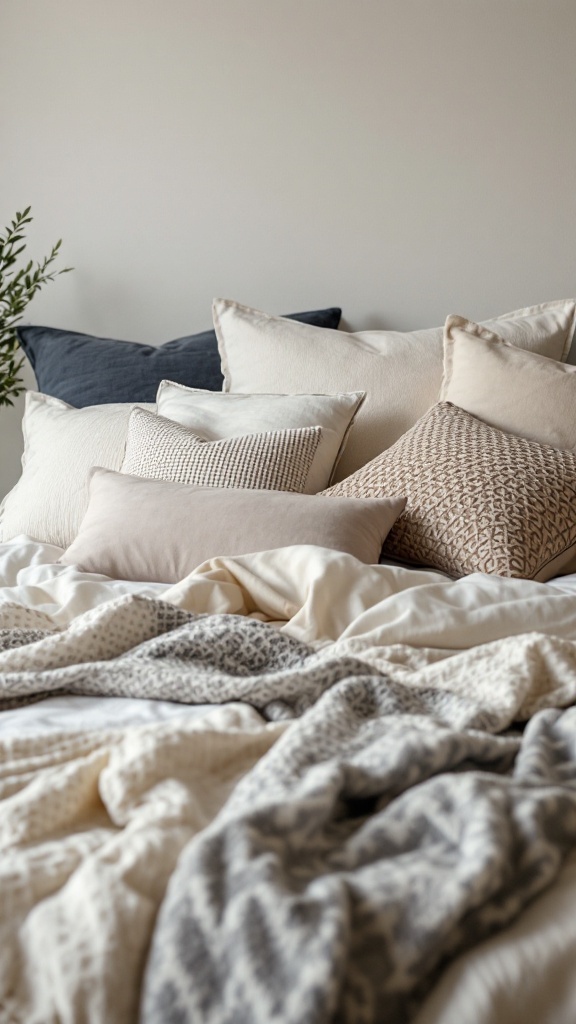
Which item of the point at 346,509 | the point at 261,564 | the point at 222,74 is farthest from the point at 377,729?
the point at 222,74

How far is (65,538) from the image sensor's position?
84.4 inches

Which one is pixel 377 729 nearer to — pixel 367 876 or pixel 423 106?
pixel 367 876

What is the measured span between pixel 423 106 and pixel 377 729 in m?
2.21

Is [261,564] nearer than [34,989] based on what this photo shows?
No

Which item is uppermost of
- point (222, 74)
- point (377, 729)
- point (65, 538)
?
point (222, 74)

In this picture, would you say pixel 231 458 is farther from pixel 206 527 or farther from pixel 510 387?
pixel 510 387

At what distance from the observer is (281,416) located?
2135 mm

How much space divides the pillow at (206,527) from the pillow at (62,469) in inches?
15.0

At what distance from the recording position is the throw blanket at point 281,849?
531 mm

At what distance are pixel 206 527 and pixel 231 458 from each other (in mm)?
298

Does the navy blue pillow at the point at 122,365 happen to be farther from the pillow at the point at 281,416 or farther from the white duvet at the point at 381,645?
the white duvet at the point at 381,645

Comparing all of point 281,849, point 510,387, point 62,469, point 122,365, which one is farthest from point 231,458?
point 281,849

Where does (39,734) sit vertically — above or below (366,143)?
below

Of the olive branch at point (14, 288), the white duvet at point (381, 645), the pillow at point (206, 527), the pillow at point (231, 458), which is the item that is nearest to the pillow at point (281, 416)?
the pillow at point (231, 458)
